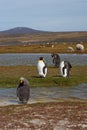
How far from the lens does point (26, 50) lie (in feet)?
222

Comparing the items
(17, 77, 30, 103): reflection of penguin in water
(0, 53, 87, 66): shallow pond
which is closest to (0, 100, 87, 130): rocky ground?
(17, 77, 30, 103): reflection of penguin in water

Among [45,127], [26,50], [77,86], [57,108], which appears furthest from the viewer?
[26,50]

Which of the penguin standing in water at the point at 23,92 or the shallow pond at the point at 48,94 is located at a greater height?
the penguin standing in water at the point at 23,92

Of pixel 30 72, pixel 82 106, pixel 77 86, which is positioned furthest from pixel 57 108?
pixel 30 72

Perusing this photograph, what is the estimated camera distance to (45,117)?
13.9 meters

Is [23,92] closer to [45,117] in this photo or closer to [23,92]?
[23,92]

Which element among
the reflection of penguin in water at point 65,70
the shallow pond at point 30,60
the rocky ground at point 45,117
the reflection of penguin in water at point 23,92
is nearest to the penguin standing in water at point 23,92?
the reflection of penguin in water at point 23,92

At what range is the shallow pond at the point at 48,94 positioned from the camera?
1972 cm

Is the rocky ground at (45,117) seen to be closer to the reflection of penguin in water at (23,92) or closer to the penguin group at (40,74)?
the reflection of penguin in water at (23,92)

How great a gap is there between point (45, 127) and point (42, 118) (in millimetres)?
781

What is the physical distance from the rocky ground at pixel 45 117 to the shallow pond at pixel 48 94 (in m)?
3.75

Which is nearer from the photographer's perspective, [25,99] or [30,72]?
[25,99]

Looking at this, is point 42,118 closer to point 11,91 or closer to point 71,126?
point 71,126

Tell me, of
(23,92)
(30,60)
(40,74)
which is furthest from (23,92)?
(30,60)
